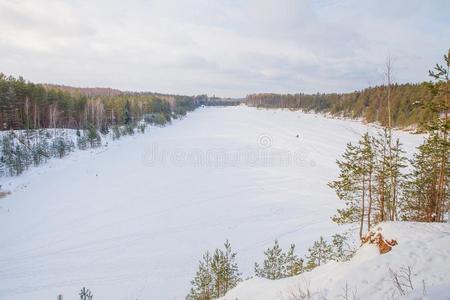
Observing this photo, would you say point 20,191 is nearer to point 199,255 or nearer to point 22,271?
point 22,271

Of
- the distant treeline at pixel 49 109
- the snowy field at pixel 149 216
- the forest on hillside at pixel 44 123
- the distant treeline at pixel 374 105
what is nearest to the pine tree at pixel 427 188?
the distant treeline at pixel 374 105

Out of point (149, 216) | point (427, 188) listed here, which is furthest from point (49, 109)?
point (427, 188)

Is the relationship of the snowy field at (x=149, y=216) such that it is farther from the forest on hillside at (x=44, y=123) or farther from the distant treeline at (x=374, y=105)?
the distant treeline at (x=374, y=105)

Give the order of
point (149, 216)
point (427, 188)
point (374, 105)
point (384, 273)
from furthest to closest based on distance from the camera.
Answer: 1. point (374, 105)
2. point (149, 216)
3. point (427, 188)
4. point (384, 273)

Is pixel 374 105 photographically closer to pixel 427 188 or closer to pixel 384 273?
pixel 427 188

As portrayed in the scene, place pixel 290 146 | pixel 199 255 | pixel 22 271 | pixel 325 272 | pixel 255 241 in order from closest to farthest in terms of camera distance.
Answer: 1. pixel 325 272
2. pixel 22 271
3. pixel 199 255
4. pixel 255 241
5. pixel 290 146

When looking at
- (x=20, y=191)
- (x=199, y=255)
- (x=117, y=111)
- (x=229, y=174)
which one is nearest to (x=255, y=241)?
(x=199, y=255)
